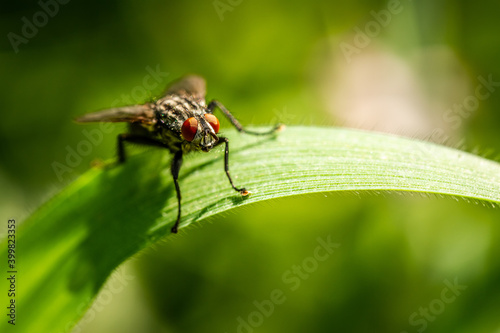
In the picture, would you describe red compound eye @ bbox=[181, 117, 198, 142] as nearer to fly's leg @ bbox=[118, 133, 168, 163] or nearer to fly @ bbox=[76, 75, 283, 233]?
fly @ bbox=[76, 75, 283, 233]

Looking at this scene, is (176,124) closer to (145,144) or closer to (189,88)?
(145,144)

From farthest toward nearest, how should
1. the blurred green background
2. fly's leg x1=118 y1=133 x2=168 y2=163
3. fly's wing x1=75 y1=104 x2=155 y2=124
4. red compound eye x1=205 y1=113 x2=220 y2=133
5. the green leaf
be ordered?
the blurred green background → fly's leg x1=118 y1=133 x2=168 y2=163 → red compound eye x1=205 y1=113 x2=220 y2=133 → fly's wing x1=75 y1=104 x2=155 y2=124 → the green leaf

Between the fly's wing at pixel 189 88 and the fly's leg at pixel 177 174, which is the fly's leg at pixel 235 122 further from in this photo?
the fly's leg at pixel 177 174

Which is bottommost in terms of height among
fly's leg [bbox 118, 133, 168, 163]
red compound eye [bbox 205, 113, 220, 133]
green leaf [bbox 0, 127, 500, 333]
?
green leaf [bbox 0, 127, 500, 333]

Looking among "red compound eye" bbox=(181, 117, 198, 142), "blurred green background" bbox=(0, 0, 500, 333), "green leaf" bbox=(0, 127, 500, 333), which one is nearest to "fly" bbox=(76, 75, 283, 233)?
"red compound eye" bbox=(181, 117, 198, 142)

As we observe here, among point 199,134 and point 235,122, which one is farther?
point 235,122

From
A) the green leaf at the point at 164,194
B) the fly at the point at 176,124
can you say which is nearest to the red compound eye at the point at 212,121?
the fly at the point at 176,124

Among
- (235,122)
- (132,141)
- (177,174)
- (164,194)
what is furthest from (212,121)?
(132,141)
